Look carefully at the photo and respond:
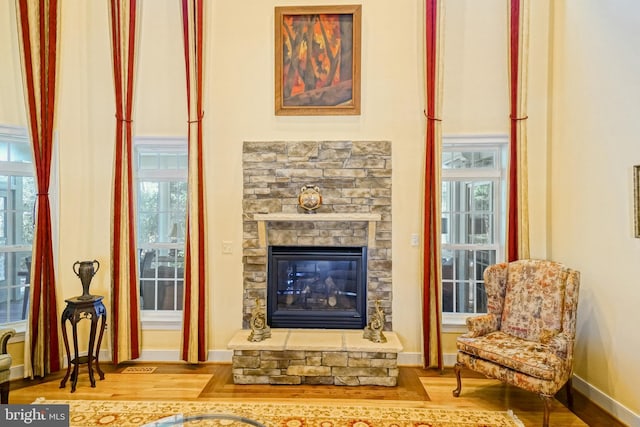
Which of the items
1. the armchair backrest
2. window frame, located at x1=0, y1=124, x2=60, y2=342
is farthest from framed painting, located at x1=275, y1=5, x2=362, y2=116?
window frame, located at x1=0, y1=124, x2=60, y2=342

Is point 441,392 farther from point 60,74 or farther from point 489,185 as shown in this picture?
point 60,74

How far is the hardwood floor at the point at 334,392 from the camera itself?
2.89 m

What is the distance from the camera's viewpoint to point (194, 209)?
3.65 meters

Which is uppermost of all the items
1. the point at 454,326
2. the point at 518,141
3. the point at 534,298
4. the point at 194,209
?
the point at 518,141

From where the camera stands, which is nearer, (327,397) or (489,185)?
(327,397)

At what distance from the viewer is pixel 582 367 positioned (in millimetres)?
3211

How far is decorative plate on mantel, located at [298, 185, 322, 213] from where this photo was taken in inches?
143

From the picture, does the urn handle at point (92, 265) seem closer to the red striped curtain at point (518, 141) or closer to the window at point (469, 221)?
the window at point (469, 221)

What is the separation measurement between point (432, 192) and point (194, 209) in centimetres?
246

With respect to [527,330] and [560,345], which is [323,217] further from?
[560,345]

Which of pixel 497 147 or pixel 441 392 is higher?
pixel 497 147

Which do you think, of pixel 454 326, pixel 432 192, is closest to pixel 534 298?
pixel 454 326

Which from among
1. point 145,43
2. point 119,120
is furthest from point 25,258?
point 145,43

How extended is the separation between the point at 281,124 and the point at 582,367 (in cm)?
373
